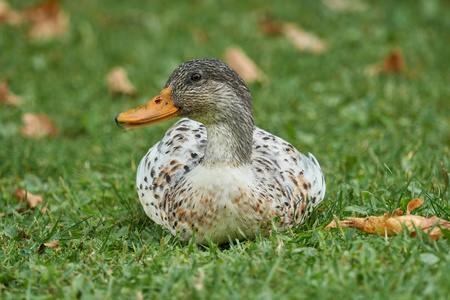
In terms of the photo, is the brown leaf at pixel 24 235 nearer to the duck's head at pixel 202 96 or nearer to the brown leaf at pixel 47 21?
the duck's head at pixel 202 96

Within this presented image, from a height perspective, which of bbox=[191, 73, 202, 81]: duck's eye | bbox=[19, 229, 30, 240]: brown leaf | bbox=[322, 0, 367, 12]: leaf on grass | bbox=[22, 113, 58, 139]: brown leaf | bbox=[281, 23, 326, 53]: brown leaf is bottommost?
bbox=[19, 229, 30, 240]: brown leaf

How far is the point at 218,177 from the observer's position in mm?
3139

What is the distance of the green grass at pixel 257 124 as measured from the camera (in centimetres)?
261

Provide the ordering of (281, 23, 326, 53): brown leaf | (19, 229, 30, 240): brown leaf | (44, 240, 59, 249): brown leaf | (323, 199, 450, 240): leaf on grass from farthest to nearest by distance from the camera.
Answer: (281, 23, 326, 53): brown leaf, (19, 229, 30, 240): brown leaf, (44, 240, 59, 249): brown leaf, (323, 199, 450, 240): leaf on grass

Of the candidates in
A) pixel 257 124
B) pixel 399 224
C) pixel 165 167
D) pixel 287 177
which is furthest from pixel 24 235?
pixel 257 124

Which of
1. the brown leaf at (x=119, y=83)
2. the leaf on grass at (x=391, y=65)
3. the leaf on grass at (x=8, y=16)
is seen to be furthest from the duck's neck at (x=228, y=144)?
the leaf on grass at (x=8, y=16)

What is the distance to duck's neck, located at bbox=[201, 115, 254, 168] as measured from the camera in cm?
320

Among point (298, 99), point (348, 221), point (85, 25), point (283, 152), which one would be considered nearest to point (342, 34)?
point (298, 99)

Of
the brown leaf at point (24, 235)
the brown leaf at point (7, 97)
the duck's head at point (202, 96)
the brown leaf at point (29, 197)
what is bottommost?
the brown leaf at point (29, 197)

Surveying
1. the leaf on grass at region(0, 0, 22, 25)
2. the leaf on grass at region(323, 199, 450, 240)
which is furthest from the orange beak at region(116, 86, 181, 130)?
the leaf on grass at region(0, 0, 22, 25)

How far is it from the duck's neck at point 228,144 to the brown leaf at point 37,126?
2219mm

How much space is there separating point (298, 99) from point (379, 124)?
822 millimetres

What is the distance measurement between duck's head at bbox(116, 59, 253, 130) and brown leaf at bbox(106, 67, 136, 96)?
9.09ft

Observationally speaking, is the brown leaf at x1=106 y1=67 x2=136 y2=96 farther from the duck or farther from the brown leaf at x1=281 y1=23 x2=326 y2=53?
the duck
